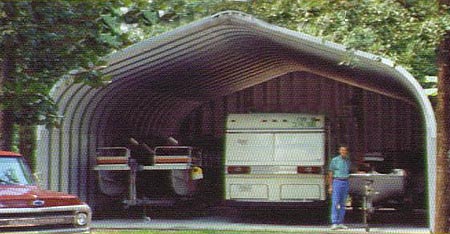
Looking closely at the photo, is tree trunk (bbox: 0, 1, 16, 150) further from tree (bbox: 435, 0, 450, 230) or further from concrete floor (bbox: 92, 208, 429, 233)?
tree (bbox: 435, 0, 450, 230)

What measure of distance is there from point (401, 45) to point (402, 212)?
24.9ft

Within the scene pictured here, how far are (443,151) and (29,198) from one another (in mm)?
7635

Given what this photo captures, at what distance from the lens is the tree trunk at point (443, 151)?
55.7ft

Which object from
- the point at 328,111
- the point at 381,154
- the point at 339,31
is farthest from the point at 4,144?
the point at 328,111

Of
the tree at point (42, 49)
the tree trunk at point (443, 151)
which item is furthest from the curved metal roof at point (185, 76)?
the tree at point (42, 49)

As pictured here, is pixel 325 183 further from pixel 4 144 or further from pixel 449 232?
pixel 4 144

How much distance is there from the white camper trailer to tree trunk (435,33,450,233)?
4.01 metres

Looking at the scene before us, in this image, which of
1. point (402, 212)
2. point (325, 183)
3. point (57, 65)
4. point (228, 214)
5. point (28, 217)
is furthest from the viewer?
point (228, 214)

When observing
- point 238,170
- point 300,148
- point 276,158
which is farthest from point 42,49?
point 300,148

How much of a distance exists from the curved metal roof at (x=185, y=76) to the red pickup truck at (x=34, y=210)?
579 centimetres

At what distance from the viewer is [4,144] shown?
60.2ft

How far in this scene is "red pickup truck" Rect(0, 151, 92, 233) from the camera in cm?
1267

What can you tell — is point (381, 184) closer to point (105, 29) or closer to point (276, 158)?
point (276, 158)

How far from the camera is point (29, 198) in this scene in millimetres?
12961
